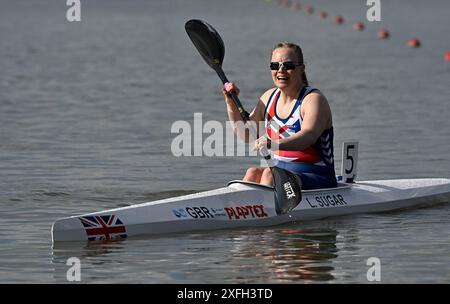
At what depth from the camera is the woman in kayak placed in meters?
12.5

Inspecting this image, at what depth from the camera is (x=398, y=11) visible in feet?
198

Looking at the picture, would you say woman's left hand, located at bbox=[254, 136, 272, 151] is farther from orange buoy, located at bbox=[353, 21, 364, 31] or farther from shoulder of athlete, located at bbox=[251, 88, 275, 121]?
orange buoy, located at bbox=[353, 21, 364, 31]

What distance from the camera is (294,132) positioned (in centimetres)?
1272

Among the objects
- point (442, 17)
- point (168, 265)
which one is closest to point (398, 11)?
point (442, 17)

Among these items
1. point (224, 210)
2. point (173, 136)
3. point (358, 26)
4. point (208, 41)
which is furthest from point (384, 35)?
point (224, 210)

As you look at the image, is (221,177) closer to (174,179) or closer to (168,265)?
(174,179)

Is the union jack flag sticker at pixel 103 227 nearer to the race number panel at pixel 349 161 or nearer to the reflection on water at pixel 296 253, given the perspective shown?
the reflection on water at pixel 296 253

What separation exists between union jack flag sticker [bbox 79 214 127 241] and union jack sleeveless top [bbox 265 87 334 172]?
1.91m

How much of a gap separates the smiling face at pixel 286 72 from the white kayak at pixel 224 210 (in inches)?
42.0

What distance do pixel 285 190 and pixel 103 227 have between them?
1.86 meters

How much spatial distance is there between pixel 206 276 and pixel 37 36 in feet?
115

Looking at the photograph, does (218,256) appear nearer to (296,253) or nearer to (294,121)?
(296,253)
